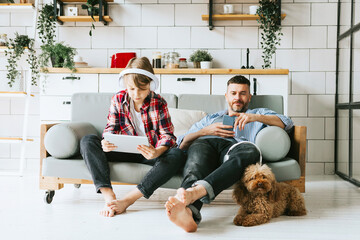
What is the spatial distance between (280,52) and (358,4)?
84 centimetres

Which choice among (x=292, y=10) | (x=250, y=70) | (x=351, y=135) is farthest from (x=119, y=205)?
(x=292, y=10)

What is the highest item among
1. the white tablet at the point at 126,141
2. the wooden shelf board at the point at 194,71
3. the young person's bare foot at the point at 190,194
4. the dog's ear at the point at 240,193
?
the wooden shelf board at the point at 194,71

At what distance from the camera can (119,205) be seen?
1.85 metres

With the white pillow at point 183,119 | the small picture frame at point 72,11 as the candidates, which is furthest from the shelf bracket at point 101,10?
the white pillow at point 183,119

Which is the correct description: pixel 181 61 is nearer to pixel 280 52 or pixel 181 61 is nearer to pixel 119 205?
pixel 280 52

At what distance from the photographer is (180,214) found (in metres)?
1.52

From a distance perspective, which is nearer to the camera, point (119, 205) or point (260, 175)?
point (260, 175)

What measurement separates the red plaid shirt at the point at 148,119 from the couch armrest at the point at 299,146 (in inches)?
29.1

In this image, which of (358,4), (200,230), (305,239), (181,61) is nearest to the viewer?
(305,239)

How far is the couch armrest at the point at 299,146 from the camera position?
2014mm

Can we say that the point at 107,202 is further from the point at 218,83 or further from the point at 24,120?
the point at 24,120

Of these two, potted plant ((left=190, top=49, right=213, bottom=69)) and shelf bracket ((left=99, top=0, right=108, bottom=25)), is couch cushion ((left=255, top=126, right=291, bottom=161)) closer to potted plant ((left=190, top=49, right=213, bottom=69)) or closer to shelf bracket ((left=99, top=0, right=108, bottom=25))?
potted plant ((left=190, top=49, right=213, bottom=69))

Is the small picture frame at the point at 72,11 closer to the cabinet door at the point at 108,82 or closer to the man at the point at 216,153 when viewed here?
the cabinet door at the point at 108,82

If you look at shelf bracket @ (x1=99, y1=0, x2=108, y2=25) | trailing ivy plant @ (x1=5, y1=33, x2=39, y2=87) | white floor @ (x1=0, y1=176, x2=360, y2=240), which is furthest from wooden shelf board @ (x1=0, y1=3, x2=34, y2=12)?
white floor @ (x1=0, y1=176, x2=360, y2=240)
